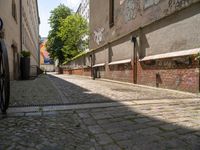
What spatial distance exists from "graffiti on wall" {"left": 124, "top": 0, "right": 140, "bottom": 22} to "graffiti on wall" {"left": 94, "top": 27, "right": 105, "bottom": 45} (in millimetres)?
6262

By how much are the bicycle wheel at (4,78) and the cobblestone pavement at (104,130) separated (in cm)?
30

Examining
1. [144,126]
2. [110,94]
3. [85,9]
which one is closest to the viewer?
[144,126]

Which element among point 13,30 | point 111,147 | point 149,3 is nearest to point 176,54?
point 149,3

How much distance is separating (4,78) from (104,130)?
1.75 m

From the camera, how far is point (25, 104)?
5.55 m

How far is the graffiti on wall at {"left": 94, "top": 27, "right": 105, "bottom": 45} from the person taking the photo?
22.7 metres

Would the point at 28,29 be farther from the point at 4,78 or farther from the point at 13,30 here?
the point at 4,78

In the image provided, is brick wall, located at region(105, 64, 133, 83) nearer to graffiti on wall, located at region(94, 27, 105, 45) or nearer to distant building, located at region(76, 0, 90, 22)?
graffiti on wall, located at region(94, 27, 105, 45)

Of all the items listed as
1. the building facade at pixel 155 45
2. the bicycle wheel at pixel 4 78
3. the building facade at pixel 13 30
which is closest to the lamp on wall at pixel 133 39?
the building facade at pixel 155 45

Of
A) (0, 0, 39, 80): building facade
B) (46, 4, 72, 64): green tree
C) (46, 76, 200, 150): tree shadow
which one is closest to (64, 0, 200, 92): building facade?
(46, 76, 200, 150): tree shadow

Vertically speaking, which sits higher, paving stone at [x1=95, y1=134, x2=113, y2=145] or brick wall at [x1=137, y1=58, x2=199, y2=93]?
brick wall at [x1=137, y1=58, x2=199, y2=93]

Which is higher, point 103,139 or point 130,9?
point 130,9

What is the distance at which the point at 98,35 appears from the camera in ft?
77.7

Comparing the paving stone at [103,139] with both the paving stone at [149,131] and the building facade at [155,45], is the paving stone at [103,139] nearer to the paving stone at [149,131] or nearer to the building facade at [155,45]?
the paving stone at [149,131]
